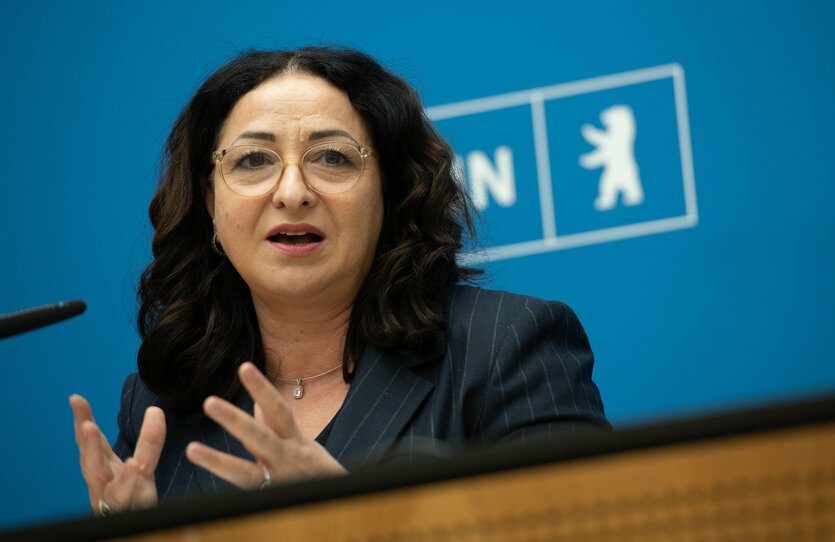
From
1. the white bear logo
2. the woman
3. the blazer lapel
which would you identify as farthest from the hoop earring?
the white bear logo

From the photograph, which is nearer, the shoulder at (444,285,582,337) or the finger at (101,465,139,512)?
the finger at (101,465,139,512)

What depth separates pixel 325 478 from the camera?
0.53 metres

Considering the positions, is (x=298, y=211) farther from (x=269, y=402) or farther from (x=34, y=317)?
(x=34, y=317)

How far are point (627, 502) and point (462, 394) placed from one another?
89 centimetres

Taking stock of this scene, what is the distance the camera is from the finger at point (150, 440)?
1203mm

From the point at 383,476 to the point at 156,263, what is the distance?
1.28 m

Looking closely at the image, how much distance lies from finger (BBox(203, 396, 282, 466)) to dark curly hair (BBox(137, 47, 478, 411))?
0.45 meters

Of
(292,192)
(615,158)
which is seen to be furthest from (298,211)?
(615,158)

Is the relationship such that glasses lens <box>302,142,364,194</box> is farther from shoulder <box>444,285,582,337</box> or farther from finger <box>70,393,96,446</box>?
finger <box>70,393,96,446</box>

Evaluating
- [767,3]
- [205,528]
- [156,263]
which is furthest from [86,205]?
[205,528]

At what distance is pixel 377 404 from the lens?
56.4 inches

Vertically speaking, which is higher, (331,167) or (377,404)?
(331,167)

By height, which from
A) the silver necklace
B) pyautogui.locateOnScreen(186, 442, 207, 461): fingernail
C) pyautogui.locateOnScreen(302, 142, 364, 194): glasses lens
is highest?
pyautogui.locateOnScreen(302, 142, 364, 194): glasses lens

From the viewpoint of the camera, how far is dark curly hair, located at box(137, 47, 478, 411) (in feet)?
5.11
